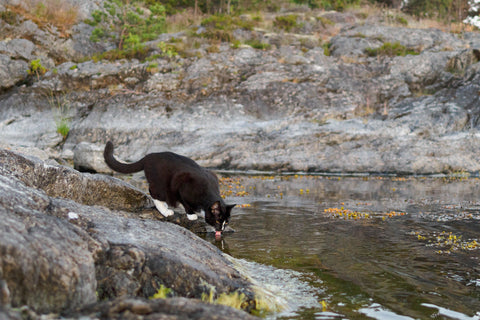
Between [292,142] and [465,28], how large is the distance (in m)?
20.2

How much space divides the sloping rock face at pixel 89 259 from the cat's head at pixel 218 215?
1.37m

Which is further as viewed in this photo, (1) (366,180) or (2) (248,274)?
(1) (366,180)

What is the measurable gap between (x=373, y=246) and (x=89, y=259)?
4.36 meters

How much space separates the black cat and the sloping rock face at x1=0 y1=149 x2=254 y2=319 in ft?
4.93

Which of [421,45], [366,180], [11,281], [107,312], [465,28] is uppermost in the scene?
[465,28]

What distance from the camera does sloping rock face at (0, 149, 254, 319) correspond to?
2727 millimetres

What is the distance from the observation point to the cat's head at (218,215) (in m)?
6.64

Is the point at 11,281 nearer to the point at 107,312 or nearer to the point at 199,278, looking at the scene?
the point at 107,312

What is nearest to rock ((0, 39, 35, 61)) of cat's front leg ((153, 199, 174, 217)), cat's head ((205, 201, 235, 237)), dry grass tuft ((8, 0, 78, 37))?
dry grass tuft ((8, 0, 78, 37))

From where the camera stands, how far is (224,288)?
3.85m

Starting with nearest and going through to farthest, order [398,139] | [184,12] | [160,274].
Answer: [160,274] → [398,139] → [184,12]

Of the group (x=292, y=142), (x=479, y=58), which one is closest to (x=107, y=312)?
(x=292, y=142)

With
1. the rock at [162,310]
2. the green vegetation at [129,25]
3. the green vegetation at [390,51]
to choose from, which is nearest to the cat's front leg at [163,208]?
the rock at [162,310]

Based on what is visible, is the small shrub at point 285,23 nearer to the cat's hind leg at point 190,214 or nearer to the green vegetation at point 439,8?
the green vegetation at point 439,8
